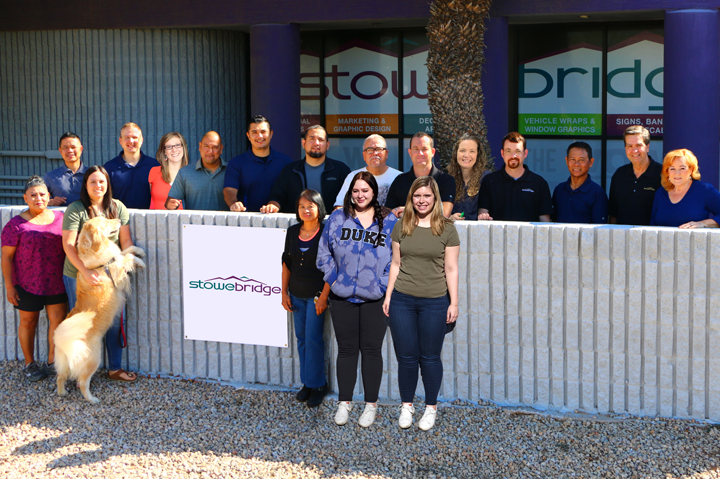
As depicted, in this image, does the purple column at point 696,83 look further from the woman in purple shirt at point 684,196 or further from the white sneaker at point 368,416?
the white sneaker at point 368,416

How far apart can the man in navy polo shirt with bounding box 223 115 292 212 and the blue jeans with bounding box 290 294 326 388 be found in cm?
150

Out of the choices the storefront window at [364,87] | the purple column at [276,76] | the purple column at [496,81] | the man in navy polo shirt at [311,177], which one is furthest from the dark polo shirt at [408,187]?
the storefront window at [364,87]

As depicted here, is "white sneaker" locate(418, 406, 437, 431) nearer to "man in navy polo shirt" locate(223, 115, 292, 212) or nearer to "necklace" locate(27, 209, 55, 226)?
"man in navy polo shirt" locate(223, 115, 292, 212)

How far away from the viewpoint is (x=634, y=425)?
205 inches

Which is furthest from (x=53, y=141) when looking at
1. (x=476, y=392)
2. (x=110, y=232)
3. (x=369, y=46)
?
(x=476, y=392)

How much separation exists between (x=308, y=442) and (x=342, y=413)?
368 millimetres

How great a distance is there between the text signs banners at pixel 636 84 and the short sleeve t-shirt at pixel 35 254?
923 centimetres

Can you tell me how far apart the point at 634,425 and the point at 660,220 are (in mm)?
1546

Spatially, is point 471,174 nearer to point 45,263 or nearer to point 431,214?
point 431,214

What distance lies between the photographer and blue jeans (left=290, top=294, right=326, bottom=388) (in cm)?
570

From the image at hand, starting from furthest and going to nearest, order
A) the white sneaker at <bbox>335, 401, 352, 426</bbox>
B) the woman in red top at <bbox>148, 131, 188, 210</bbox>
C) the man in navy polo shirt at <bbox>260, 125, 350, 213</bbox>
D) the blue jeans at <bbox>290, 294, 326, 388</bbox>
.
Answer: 1. the woman in red top at <bbox>148, 131, 188, 210</bbox>
2. the man in navy polo shirt at <bbox>260, 125, 350, 213</bbox>
3. the blue jeans at <bbox>290, 294, 326, 388</bbox>
4. the white sneaker at <bbox>335, 401, 352, 426</bbox>

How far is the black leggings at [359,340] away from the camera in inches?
207

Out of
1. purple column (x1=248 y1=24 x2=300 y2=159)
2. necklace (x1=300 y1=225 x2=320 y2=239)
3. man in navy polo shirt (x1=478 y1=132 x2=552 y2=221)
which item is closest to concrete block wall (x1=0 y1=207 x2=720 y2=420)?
necklace (x1=300 y1=225 x2=320 y2=239)

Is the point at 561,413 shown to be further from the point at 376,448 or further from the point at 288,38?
the point at 288,38
